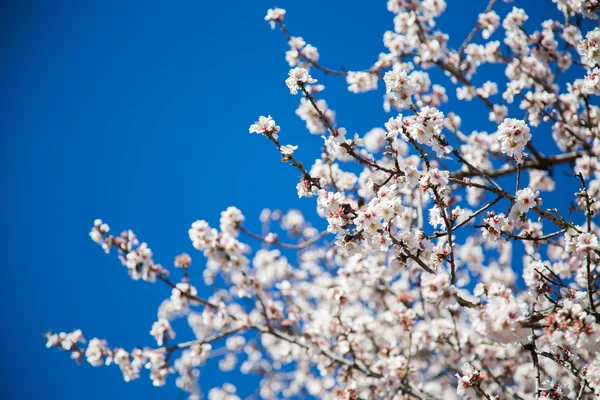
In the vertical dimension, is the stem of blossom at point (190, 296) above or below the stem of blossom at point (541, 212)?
above

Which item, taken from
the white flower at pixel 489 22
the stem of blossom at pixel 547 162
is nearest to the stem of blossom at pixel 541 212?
the stem of blossom at pixel 547 162

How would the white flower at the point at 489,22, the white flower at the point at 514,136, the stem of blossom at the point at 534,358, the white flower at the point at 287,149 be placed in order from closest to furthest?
the stem of blossom at the point at 534,358 < the white flower at the point at 514,136 < the white flower at the point at 287,149 < the white flower at the point at 489,22

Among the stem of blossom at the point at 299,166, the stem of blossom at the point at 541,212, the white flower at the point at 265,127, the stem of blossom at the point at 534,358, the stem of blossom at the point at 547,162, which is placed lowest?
the stem of blossom at the point at 534,358

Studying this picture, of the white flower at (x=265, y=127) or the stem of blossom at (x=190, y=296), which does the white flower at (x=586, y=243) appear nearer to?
the white flower at (x=265, y=127)

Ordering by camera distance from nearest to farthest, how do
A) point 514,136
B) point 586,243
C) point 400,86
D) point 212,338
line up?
1. point 586,243
2. point 514,136
3. point 400,86
4. point 212,338

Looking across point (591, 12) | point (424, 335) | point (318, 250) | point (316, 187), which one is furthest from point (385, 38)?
point (318, 250)

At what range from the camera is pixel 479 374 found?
3189 mm


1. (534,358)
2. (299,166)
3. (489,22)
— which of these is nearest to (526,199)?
(534,358)

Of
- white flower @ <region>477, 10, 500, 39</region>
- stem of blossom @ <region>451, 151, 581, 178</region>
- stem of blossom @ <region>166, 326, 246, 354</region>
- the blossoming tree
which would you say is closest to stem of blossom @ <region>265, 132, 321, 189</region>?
the blossoming tree

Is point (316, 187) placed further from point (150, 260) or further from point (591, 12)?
point (591, 12)

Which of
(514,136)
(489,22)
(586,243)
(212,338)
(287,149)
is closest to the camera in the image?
(586,243)

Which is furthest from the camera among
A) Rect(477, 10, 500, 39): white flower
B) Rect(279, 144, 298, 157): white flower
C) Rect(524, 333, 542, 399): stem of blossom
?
Rect(477, 10, 500, 39): white flower

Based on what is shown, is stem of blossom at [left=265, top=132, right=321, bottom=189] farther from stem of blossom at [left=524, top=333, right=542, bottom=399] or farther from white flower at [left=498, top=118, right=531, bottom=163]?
stem of blossom at [left=524, top=333, right=542, bottom=399]

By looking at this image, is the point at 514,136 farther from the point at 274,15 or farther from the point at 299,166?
the point at 274,15
